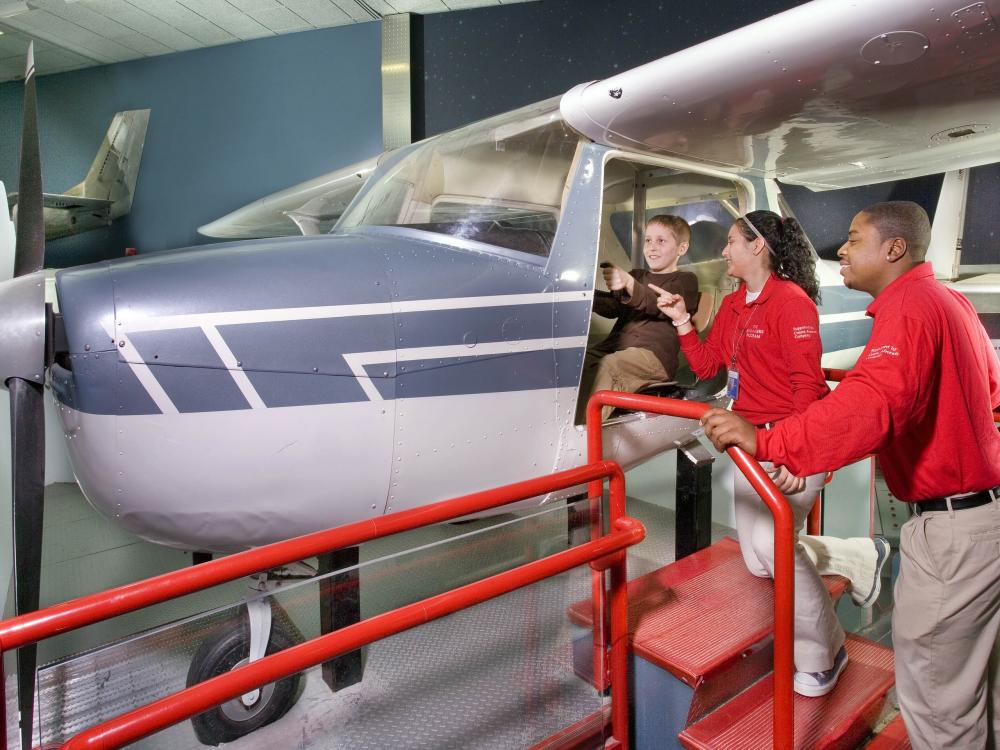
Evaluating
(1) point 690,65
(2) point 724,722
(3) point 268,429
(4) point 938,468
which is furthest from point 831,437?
(3) point 268,429

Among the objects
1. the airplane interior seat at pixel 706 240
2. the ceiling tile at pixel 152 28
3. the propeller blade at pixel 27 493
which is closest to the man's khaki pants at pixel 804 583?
the airplane interior seat at pixel 706 240

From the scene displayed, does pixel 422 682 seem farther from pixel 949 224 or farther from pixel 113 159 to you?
pixel 113 159

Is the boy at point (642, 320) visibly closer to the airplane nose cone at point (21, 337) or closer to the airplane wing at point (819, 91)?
the airplane wing at point (819, 91)

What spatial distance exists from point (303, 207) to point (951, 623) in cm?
595

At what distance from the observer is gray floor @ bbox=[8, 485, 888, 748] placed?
52.6 inches

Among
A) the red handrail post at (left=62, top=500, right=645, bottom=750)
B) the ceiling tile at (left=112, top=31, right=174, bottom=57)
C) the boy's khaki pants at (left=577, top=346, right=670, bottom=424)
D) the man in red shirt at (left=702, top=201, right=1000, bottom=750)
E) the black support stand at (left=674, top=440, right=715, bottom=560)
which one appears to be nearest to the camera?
the red handrail post at (left=62, top=500, right=645, bottom=750)

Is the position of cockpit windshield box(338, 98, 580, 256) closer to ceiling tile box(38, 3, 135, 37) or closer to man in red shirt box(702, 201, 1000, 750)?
man in red shirt box(702, 201, 1000, 750)

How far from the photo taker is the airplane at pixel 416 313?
1.83 m

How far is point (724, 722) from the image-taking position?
198cm

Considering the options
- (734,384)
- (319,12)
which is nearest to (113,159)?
(319,12)

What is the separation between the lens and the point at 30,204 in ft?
6.75

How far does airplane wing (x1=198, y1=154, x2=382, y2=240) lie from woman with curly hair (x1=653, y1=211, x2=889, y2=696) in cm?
398

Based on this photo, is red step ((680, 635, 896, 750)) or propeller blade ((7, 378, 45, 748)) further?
red step ((680, 635, 896, 750))

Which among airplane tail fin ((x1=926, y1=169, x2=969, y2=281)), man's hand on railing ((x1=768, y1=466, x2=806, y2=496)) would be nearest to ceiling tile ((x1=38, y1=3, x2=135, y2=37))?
man's hand on railing ((x1=768, y1=466, x2=806, y2=496))
